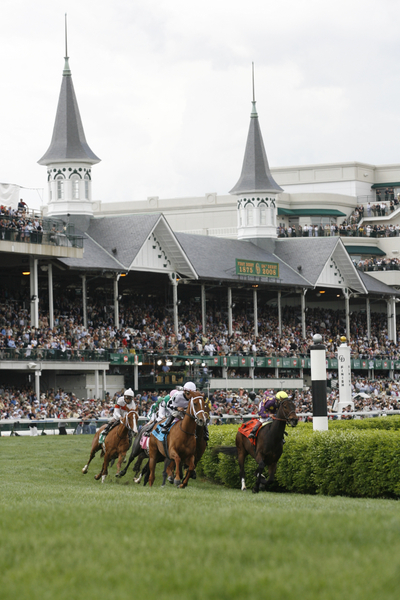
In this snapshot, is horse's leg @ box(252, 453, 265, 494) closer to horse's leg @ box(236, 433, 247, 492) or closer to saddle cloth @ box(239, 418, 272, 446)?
saddle cloth @ box(239, 418, 272, 446)

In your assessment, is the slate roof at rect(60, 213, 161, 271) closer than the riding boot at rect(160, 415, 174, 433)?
No

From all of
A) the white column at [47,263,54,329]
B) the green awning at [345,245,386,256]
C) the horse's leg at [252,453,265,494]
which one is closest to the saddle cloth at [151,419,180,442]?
the horse's leg at [252,453,265,494]

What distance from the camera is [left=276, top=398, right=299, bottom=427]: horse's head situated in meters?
14.5

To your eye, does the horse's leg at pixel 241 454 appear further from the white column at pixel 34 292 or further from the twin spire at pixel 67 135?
the twin spire at pixel 67 135

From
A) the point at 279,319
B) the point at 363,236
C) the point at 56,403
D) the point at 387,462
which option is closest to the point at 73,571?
the point at 387,462

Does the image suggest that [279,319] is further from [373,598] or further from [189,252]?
[373,598]

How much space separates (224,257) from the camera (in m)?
51.0

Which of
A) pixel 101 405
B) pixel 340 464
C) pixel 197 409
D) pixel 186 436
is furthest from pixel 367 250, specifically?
pixel 197 409

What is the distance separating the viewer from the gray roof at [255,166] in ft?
190

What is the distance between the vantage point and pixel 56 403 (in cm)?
3472

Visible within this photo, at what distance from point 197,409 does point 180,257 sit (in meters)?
30.8

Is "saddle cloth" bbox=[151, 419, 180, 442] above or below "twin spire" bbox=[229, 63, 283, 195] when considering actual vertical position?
below

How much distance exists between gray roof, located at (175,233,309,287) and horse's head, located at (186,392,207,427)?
31016 mm

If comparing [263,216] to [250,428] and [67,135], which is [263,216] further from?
[250,428]
